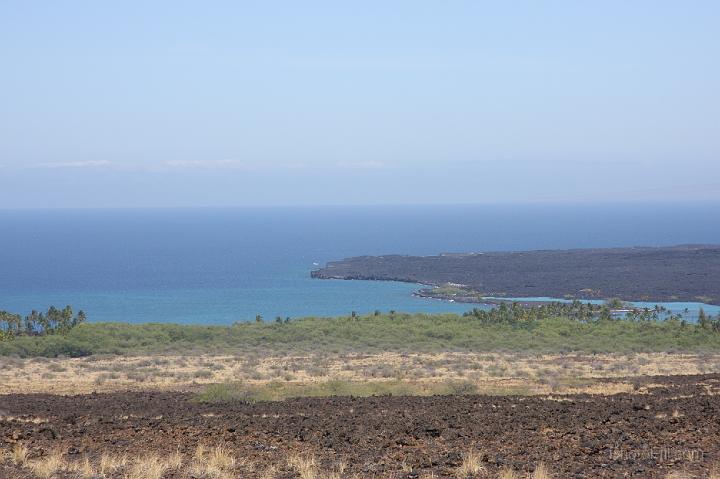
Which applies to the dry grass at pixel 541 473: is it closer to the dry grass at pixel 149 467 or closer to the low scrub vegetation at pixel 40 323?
the dry grass at pixel 149 467

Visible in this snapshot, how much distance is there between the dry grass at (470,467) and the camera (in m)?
12.3

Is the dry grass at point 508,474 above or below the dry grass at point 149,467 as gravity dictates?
above

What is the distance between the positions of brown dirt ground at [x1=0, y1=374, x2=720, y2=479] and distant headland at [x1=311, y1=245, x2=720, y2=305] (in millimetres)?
69864

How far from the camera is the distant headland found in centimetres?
9356

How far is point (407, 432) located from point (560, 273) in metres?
100

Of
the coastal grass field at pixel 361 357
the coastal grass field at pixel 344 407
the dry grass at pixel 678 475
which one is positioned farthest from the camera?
the coastal grass field at pixel 361 357

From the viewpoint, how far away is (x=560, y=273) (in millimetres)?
112938

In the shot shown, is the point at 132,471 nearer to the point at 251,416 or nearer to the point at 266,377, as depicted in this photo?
the point at 251,416

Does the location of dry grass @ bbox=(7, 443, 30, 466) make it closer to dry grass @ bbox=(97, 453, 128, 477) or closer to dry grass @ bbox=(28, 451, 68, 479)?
dry grass @ bbox=(28, 451, 68, 479)

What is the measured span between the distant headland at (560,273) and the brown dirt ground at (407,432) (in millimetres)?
69864

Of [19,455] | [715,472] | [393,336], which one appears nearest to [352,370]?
[393,336]

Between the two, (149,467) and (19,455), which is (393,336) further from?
(149,467)

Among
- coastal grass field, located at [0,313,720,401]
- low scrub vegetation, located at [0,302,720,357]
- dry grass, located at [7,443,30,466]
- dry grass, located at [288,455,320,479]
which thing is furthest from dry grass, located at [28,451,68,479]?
low scrub vegetation, located at [0,302,720,357]

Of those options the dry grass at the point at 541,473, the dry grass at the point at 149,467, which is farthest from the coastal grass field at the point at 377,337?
the dry grass at the point at 541,473
